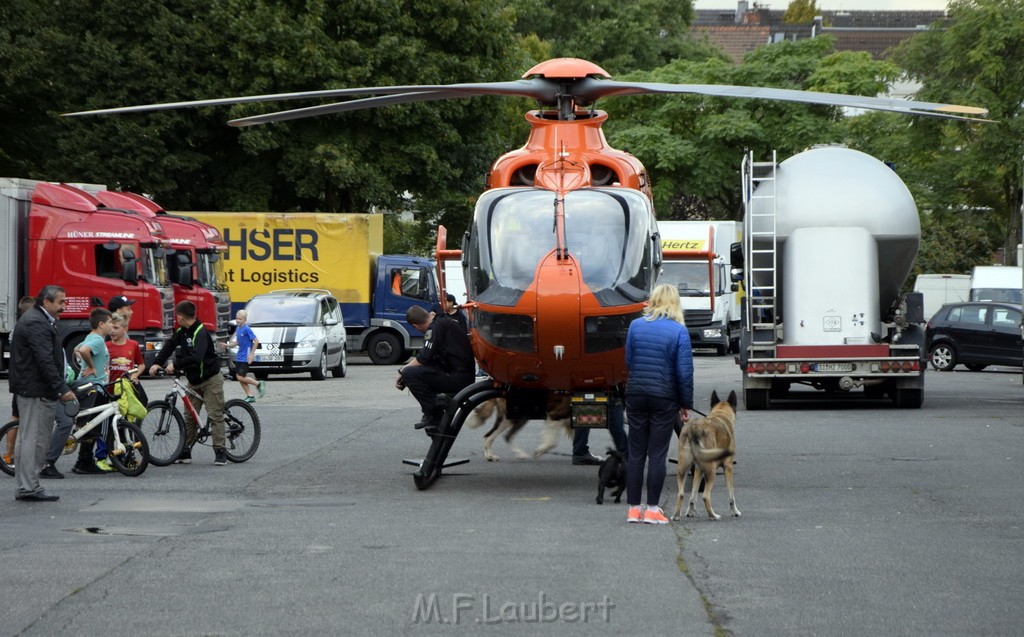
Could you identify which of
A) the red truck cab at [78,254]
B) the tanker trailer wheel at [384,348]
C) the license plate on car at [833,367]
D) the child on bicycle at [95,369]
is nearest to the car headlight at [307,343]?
the red truck cab at [78,254]

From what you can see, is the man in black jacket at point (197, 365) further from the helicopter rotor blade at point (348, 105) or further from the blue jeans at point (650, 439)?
the blue jeans at point (650, 439)

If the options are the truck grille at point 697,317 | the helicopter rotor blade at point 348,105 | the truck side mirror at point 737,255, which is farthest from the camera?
the truck grille at point 697,317

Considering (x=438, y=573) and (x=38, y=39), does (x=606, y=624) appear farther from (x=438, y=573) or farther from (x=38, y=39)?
(x=38, y=39)

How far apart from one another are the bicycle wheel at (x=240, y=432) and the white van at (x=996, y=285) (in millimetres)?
29851

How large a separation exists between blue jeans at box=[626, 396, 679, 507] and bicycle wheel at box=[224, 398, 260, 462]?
538 centimetres

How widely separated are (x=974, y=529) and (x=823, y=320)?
10324 millimetres

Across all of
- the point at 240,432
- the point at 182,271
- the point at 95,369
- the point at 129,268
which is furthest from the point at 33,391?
the point at 182,271

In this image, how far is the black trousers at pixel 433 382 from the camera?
527 inches

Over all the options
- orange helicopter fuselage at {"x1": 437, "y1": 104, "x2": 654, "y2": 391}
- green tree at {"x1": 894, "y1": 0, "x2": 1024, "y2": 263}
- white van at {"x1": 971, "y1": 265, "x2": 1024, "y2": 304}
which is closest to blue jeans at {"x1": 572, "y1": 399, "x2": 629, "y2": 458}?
orange helicopter fuselage at {"x1": 437, "y1": 104, "x2": 654, "y2": 391}

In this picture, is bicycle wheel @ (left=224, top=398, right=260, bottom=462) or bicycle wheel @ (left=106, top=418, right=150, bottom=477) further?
bicycle wheel @ (left=224, top=398, right=260, bottom=462)

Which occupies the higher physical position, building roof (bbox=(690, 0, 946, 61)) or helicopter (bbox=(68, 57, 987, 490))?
building roof (bbox=(690, 0, 946, 61))

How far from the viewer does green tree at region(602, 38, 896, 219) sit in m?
A: 50.0

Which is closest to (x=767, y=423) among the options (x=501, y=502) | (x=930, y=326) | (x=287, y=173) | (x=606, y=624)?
(x=501, y=502)

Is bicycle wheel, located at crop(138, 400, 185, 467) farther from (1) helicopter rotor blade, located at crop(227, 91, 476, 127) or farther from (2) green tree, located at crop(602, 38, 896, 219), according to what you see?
(2) green tree, located at crop(602, 38, 896, 219)
